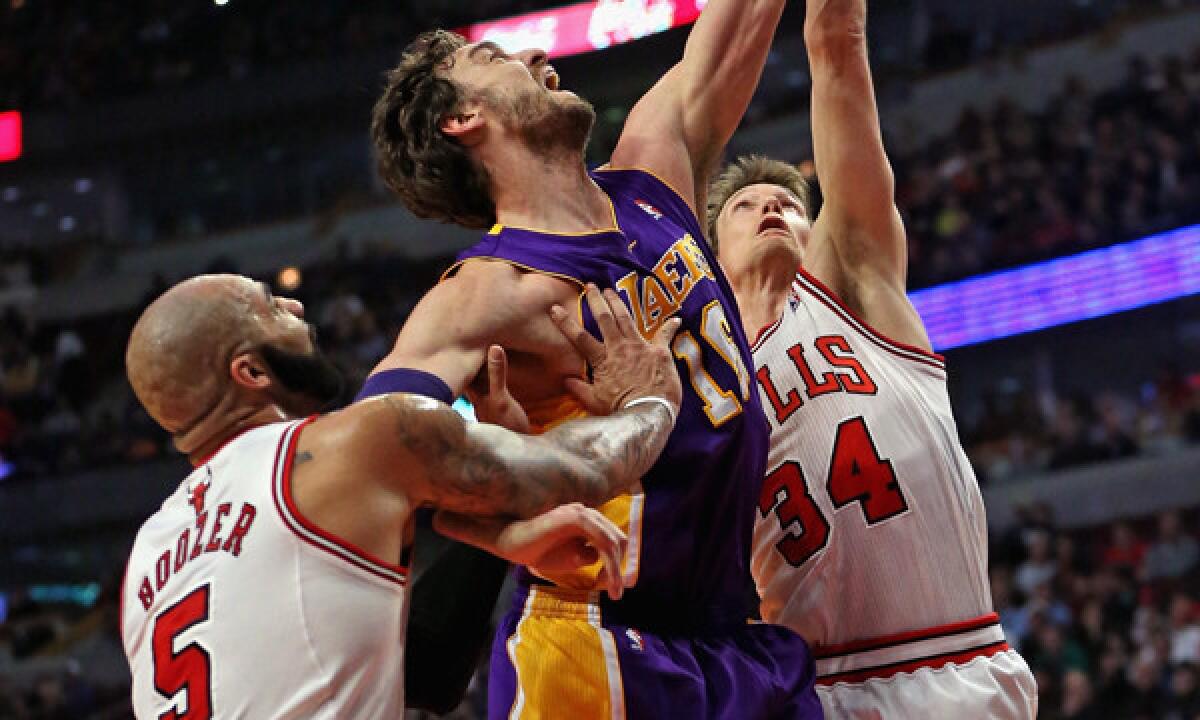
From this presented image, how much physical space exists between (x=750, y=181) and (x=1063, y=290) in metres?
10.8

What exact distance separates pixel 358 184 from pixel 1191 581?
1185 centimetres

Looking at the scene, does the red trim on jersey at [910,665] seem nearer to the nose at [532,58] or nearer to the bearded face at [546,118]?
the bearded face at [546,118]

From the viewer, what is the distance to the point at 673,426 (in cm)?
341

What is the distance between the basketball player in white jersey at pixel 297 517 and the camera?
9.54ft

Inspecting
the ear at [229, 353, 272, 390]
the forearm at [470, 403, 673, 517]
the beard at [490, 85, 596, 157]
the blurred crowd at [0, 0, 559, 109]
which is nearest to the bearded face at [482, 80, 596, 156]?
the beard at [490, 85, 596, 157]

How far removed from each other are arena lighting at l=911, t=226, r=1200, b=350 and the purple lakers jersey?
38.9ft

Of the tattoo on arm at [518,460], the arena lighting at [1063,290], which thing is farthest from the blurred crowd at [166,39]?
the tattoo on arm at [518,460]

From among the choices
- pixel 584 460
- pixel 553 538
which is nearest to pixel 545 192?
pixel 584 460

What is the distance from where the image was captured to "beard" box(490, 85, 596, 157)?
153 inches

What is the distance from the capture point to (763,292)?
4.61 metres

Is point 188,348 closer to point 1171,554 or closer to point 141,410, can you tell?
point 1171,554

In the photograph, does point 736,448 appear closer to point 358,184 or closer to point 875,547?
point 875,547

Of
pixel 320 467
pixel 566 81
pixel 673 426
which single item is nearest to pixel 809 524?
pixel 673 426

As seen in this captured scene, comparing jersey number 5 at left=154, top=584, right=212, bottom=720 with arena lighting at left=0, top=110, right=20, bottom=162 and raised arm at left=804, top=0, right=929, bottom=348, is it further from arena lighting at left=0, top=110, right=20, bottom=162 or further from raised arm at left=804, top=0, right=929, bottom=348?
arena lighting at left=0, top=110, right=20, bottom=162
